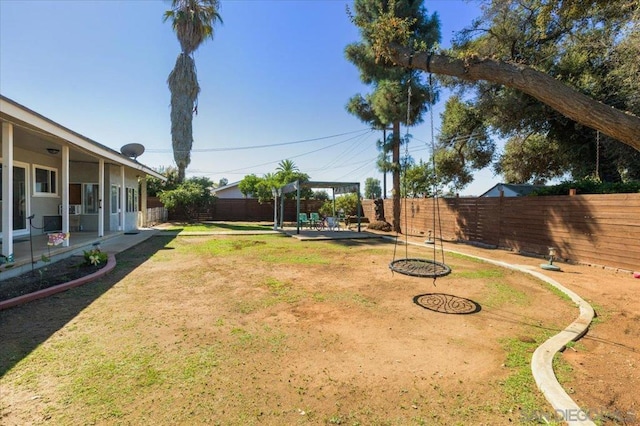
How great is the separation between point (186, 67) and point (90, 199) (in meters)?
14.0

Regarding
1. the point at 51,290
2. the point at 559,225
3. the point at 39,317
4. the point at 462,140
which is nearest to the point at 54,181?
the point at 51,290

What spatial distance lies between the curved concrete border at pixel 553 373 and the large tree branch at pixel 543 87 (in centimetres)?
211

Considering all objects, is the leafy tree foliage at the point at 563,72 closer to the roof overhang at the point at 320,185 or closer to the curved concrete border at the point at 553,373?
the curved concrete border at the point at 553,373

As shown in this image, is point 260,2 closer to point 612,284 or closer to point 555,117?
point 555,117

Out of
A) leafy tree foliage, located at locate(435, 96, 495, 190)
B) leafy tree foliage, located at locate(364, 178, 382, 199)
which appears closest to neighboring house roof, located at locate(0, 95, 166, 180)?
leafy tree foliage, located at locate(435, 96, 495, 190)

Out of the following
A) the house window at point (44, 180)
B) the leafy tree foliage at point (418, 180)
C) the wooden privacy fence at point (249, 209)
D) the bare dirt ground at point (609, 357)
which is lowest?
the bare dirt ground at point (609, 357)

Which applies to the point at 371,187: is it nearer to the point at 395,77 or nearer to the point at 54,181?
the point at 395,77

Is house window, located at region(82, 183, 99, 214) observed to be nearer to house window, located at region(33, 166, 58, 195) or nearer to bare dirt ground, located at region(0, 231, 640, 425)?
house window, located at region(33, 166, 58, 195)

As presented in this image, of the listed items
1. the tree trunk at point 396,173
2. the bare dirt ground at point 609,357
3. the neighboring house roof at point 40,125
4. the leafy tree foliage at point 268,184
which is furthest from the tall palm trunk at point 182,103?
the bare dirt ground at point 609,357

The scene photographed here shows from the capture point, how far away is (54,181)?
1107cm

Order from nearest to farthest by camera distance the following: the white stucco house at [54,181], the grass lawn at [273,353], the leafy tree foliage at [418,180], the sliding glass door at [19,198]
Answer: the grass lawn at [273,353] → the white stucco house at [54,181] → the sliding glass door at [19,198] → the leafy tree foliage at [418,180]

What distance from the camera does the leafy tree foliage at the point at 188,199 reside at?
66.7 ft

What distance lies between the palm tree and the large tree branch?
21.6 meters

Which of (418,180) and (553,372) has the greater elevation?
(418,180)
